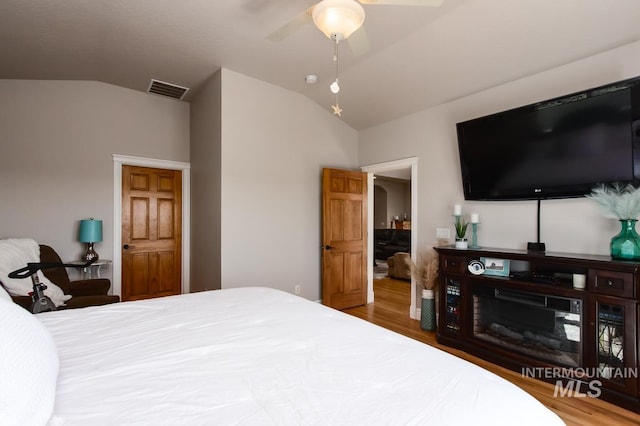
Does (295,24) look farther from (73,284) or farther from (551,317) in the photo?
(73,284)

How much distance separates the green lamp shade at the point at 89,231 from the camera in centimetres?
344

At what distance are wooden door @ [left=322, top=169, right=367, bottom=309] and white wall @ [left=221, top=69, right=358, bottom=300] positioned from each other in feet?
0.66

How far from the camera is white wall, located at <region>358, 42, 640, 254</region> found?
2482mm

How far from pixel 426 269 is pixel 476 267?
2.38 ft

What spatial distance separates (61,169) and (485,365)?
4.91 m

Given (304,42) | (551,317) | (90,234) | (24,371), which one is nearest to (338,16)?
(304,42)

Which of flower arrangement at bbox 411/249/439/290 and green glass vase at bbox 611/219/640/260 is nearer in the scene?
green glass vase at bbox 611/219/640/260

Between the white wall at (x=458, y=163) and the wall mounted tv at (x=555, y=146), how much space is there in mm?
195

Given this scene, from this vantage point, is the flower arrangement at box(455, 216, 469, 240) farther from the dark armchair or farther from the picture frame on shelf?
the dark armchair

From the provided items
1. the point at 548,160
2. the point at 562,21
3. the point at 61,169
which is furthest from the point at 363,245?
the point at 61,169

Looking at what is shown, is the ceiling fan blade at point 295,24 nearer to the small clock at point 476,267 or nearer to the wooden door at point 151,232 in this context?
the small clock at point 476,267

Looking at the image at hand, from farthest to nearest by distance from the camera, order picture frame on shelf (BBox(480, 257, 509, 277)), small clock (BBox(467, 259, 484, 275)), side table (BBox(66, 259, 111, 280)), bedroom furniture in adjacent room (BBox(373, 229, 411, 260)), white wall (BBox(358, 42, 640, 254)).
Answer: bedroom furniture in adjacent room (BBox(373, 229, 411, 260)), side table (BBox(66, 259, 111, 280)), small clock (BBox(467, 259, 484, 275)), picture frame on shelf (BBox(480, 257, 509, 277)), white wall (BBox(358, 42, 640, 254))

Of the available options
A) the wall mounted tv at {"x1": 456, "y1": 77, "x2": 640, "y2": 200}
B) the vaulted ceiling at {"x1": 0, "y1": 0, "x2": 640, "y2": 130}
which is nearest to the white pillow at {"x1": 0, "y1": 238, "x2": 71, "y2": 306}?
the vaulted ceiling at {"x1": 0, "y1": 0, "x2": 640, "y2": 130}

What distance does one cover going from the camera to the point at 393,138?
165 inches
